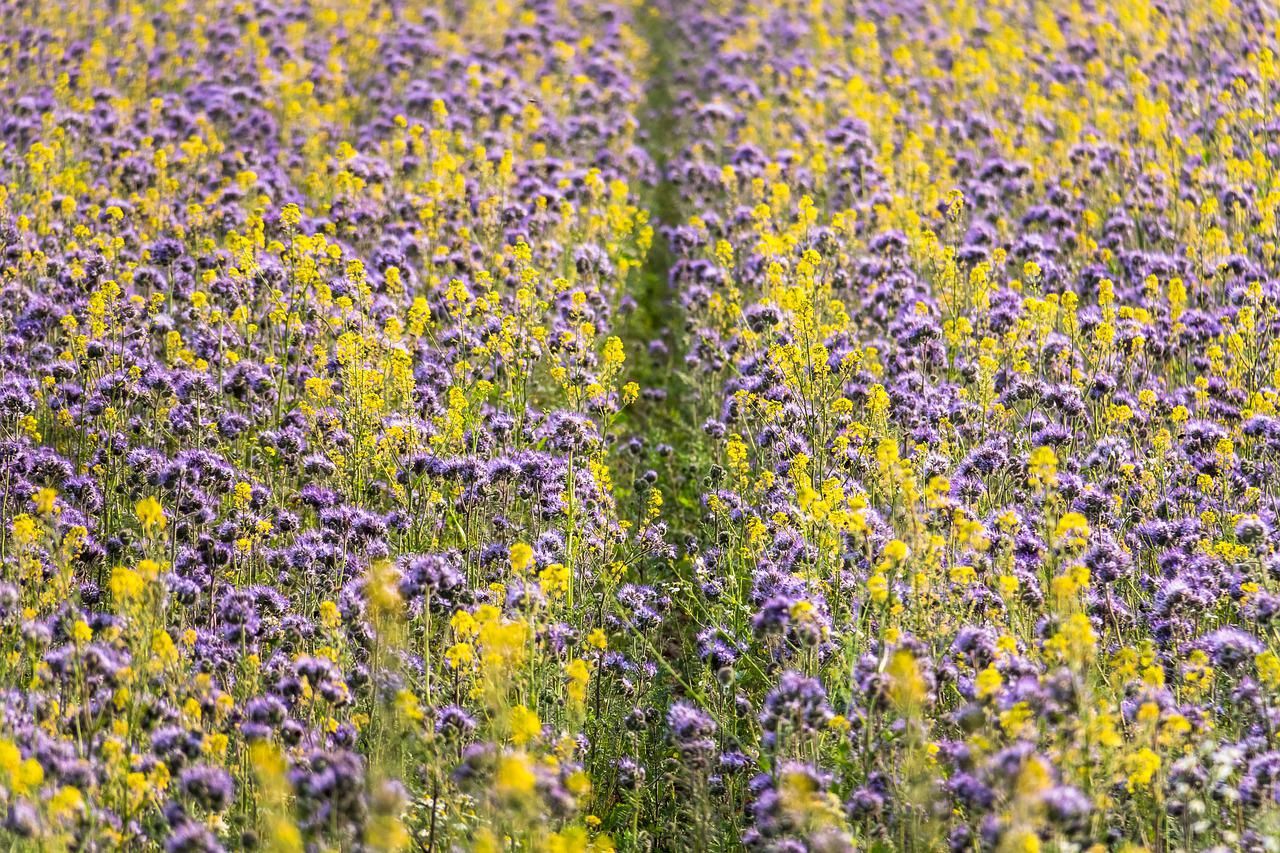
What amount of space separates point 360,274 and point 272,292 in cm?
52

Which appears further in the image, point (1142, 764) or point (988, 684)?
point (988, 684)

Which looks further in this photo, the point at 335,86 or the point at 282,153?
the point at 335,86

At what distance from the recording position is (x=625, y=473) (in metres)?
9.27

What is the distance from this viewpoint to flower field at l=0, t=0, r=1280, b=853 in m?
4.93

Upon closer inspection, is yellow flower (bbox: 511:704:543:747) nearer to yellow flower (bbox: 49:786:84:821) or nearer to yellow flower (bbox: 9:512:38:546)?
yellow flower (bbox: 49:786:84:821)

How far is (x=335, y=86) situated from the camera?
13.8 meters

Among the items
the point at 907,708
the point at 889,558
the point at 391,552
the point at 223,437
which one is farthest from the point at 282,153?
the point at 907,708

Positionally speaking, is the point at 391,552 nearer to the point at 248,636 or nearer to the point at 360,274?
the point at 248,636

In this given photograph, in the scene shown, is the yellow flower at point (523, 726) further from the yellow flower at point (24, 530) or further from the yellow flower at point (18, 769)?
the yellow flower at point (24, 530)

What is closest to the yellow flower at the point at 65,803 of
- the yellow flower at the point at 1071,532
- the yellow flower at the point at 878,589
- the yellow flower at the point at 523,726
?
the yellow flower at the point at 523,726

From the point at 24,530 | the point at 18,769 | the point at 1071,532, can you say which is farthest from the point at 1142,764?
the point at 24,530

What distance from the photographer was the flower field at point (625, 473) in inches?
194

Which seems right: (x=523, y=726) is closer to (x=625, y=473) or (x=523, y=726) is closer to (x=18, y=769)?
(x=18, y=769)

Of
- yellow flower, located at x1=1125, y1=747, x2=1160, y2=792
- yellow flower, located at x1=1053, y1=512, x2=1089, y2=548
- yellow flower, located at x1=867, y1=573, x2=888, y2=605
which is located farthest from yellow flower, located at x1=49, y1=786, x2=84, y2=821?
yellow flower, located at x1=1053, y1=512, x2=1089, y2=548
